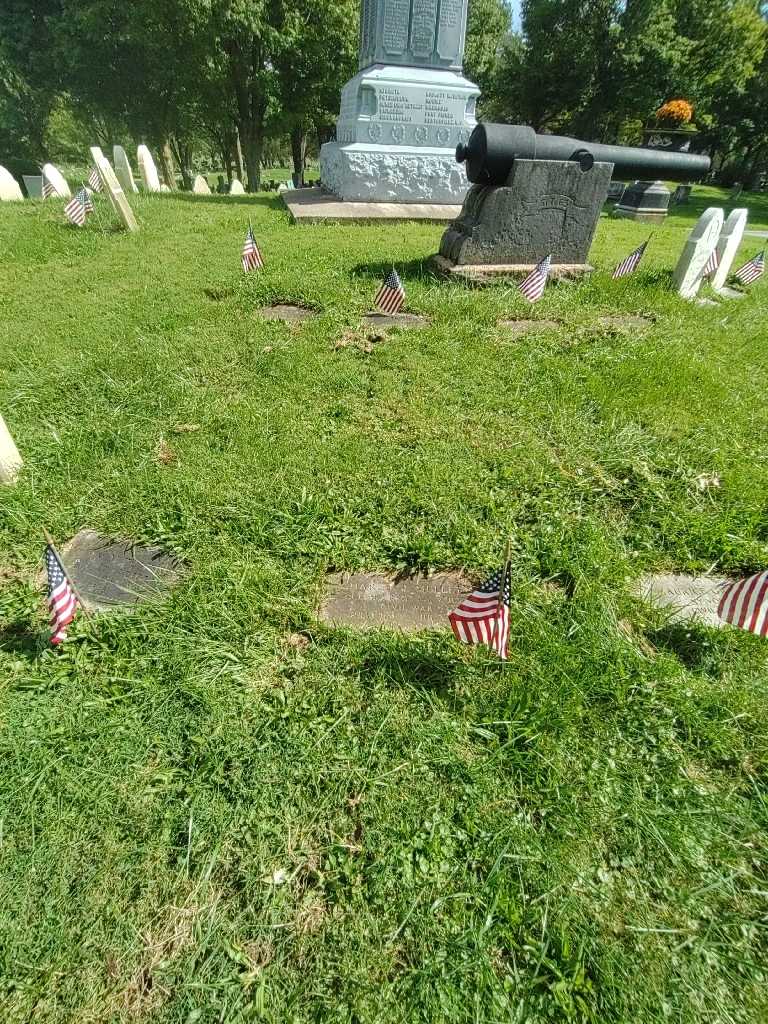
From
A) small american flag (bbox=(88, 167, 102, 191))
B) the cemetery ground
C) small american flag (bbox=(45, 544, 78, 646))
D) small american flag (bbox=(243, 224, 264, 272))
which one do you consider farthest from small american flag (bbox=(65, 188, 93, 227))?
small american flag (bbox=(45, 544, 78, 646))

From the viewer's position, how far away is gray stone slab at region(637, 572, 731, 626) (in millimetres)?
2289

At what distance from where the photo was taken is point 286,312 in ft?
18.0

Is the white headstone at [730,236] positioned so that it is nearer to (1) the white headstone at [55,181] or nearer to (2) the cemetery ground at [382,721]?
(2) the cemetery ground at [382,721]

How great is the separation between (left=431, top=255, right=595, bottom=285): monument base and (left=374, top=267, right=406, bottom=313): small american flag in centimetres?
123

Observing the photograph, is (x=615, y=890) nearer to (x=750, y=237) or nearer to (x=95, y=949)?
(x=95, y=949)

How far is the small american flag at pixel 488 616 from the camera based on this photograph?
1.88 metres

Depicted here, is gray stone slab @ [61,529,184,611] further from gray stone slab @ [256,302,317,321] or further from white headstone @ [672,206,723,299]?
white headstone @ [672,206,723,299]

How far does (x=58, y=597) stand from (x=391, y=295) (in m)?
4.32

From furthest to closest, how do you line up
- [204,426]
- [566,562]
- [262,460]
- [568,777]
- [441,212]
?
1. [441,212]
2. [204,426]
3. [262,460]
4. [566,562]
5. [568,777]

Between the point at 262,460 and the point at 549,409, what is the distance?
2110 mm

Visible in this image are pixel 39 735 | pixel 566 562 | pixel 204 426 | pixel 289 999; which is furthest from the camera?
pixel 204 426

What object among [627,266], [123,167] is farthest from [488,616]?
[123,167]

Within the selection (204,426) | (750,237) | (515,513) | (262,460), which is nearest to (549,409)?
Answer: (515,513)

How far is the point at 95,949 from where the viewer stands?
1.37 metres
